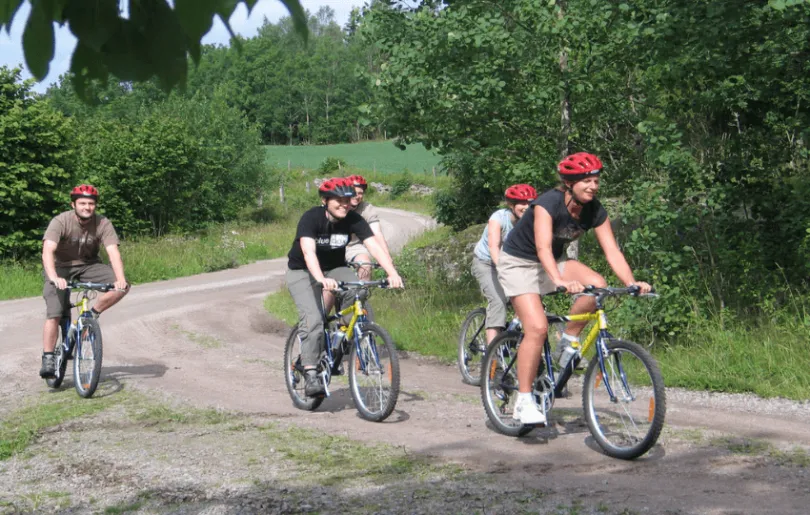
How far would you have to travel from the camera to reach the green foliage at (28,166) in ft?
73.7

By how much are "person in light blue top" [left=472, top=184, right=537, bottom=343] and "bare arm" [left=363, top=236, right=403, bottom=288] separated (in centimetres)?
124

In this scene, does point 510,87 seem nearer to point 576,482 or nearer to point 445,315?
point 445,315

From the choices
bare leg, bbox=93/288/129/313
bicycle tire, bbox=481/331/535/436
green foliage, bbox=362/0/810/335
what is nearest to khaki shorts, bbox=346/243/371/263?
green foliage, bbox=362/0/810/335

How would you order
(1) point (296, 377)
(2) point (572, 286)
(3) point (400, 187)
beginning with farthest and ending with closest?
(3) point (400, 187)
(1) point (296, 377)
(2) point (572, 286)

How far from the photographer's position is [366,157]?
3440 inches

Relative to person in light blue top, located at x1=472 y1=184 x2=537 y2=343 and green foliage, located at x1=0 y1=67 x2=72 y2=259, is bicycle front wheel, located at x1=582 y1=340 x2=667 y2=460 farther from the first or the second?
green foliage, located at x1=0 y1=67 x2=72 y2=259

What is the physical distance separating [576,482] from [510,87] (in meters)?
6.93

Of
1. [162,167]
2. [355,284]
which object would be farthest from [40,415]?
[162,167]

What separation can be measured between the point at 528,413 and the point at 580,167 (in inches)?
64.4

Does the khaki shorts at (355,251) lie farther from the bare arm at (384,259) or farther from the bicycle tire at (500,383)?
the bicycle tire at (500,383)

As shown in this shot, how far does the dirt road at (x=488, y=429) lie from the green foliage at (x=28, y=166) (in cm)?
974

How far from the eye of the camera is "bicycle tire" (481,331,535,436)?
256 inches

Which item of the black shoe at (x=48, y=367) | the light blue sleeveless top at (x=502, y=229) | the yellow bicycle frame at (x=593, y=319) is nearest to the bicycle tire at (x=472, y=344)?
the light blue sleeveless top at (x=502, y=229)

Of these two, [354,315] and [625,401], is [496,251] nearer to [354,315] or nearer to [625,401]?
[354,315]
